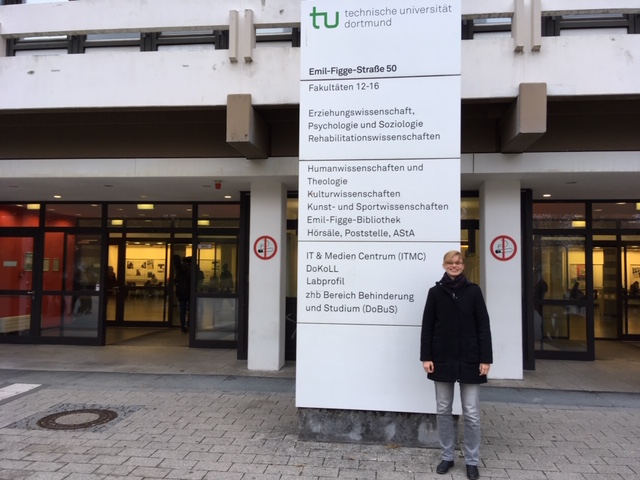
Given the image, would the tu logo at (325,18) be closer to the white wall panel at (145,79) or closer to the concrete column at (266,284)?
the white wall panel at (145,79)

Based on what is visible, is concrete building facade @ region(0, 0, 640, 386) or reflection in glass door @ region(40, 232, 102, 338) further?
reflection in glass door @ region(40, 232, 102, 338)

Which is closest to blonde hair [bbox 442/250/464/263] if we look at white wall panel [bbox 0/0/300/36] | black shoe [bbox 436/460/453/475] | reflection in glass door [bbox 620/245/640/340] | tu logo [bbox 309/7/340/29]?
black shoe [bbox 436/460/453/475]

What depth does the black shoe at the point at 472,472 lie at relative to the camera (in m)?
4.12

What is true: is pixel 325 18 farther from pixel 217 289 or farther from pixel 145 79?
pixel 217 289

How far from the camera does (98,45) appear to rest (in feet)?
25.6

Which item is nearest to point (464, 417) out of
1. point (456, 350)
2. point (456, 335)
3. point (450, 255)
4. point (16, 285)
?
point (456, 350)

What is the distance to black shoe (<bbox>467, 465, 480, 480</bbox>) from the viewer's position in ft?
13.5

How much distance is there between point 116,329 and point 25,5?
8026 millimetres

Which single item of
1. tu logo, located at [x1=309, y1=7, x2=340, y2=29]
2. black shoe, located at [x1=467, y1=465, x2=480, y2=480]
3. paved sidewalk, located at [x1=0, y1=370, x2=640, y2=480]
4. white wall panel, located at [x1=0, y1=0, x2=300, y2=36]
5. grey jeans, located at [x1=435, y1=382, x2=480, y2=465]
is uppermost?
white wall panel, located at [x1=0, y1=0, x2=300, y2=36]

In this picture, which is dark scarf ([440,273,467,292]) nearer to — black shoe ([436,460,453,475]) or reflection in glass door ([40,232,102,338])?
black shoe ([436,460,453,475])

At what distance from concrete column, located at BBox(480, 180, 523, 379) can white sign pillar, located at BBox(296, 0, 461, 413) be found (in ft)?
11.4

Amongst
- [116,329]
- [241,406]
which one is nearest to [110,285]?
[116,329]

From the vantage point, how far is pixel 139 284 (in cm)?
1362

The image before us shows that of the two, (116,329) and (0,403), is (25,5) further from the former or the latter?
(116,329)
